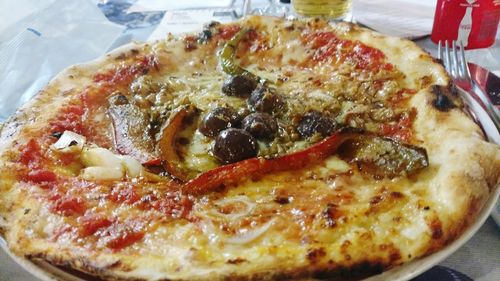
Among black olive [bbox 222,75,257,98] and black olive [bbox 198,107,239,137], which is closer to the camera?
black olive [bbox 198,107,239,137]

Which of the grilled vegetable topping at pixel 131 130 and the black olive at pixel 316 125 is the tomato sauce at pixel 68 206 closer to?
the grilled vegetable topping at pixel 131 130

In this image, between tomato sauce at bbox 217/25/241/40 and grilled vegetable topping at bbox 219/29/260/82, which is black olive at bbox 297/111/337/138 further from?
tomato sauce at bbox 217/25/241/40

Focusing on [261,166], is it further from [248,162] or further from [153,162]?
[153,162]

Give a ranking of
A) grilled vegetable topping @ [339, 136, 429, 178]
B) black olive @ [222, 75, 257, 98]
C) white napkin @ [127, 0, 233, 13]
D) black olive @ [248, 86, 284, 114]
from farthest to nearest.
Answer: white napkin @ [127, 0, 233, 13] < black olive @ [222, 75, 257, 98] < black olive @ [248, 86, 284, 114] < grilled vegetable topping @ [339, 136, 429, 178]

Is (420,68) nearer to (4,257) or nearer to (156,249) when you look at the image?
(156,249)

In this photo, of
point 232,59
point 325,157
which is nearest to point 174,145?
point 325,157

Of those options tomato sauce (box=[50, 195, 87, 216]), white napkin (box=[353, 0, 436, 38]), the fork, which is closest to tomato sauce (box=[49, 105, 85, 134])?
tomato sauce (box=[50, 195, 87, 216])

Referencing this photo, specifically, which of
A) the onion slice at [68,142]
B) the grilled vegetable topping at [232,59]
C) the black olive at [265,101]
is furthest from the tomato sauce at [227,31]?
the onion slice at [68,142]

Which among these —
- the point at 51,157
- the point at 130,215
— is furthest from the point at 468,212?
the point at 51,157
